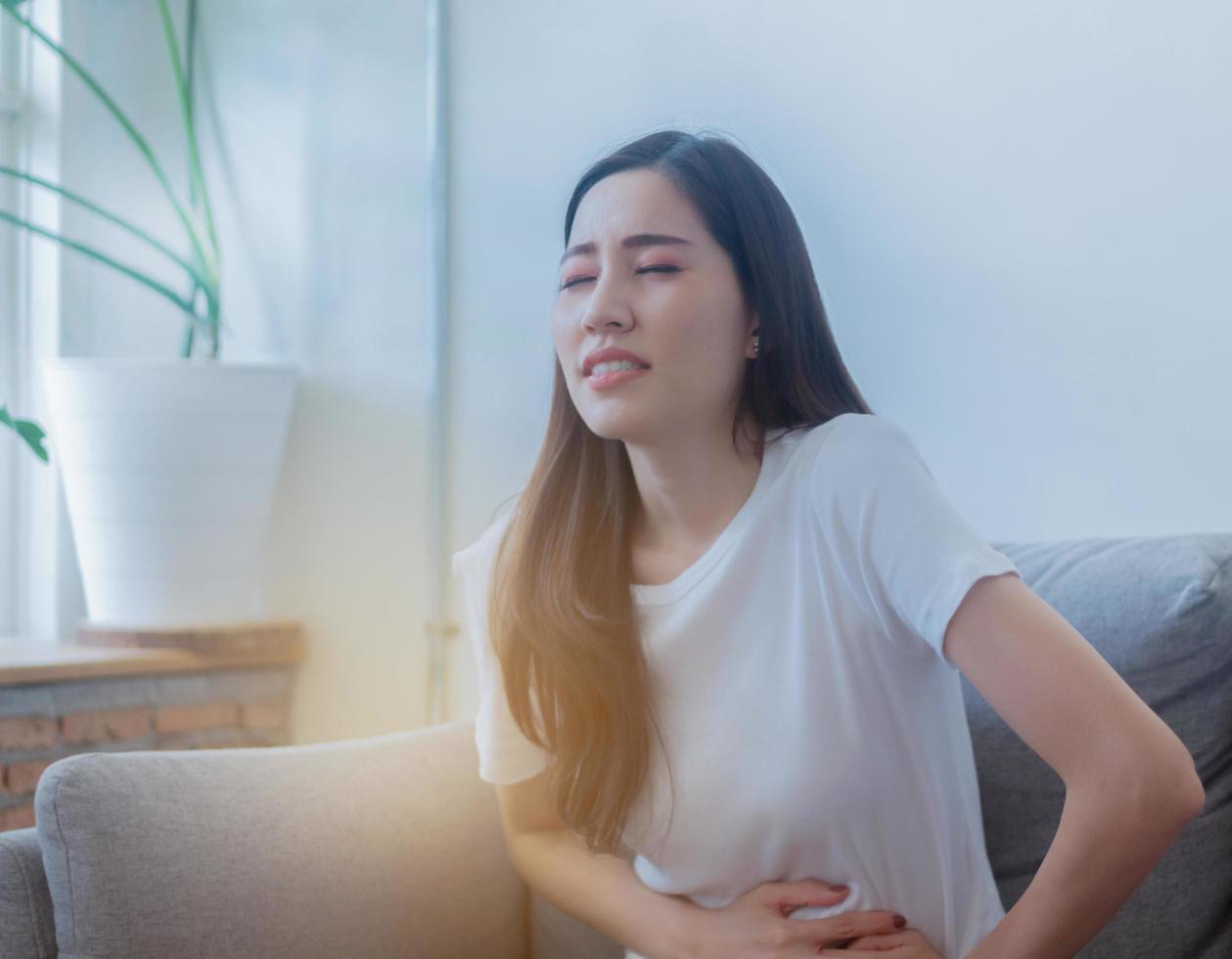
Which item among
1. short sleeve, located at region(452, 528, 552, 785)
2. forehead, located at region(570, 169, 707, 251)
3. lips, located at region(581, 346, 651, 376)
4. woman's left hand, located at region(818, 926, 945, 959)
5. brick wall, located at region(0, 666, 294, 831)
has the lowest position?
brick wall, located at region(0, 666, 294, 831)

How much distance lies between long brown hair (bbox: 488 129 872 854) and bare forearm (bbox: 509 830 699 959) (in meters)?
0.04

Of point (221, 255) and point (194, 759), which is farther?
point (221, 255)

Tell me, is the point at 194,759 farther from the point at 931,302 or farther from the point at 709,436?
the point at 931,302

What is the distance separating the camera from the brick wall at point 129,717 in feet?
7.06

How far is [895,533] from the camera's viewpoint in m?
1.01

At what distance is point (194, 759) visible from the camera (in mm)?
1260

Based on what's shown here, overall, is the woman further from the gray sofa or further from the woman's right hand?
the gray sofa

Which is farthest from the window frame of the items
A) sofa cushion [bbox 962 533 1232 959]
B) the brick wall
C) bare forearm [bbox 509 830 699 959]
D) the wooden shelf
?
sofa cushion [bbox 962 533 1232 959]

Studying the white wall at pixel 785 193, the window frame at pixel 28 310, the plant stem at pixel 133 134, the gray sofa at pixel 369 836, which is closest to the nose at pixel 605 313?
the white wall at pixel 785 193

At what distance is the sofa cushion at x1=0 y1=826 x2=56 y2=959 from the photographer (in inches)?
43.7

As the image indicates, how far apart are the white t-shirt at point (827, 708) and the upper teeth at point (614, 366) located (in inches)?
5.9

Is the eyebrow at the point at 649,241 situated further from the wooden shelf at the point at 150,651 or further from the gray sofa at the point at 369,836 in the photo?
the wooden shelf at the point at 150,651

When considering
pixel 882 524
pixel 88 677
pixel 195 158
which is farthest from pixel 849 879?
pixel 195 158

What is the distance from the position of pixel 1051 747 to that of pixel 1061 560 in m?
0.29
